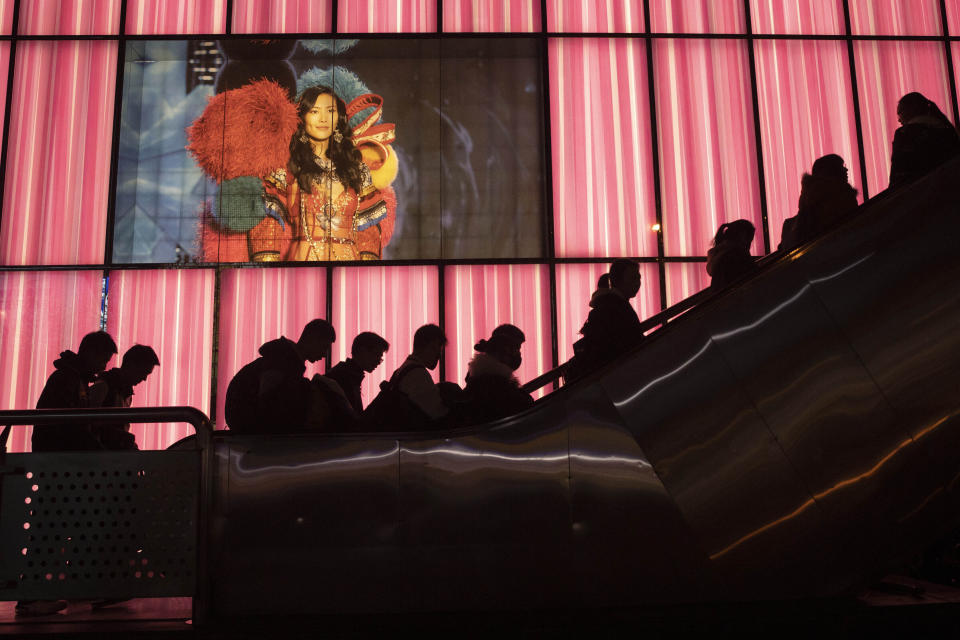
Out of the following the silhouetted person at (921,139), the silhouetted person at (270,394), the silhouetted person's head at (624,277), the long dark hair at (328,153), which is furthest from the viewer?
the long dark hair at (328,153)

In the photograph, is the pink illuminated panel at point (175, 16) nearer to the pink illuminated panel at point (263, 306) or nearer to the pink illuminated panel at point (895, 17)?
the pink illuminated panel at point (263, 306)

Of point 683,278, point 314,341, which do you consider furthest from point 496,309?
point 314,341

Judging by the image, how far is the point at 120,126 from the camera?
8828mm

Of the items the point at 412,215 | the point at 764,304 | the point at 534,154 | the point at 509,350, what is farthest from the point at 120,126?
the point at 764,304

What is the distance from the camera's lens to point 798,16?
30.9 feet

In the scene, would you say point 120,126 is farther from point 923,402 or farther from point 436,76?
point 923,402

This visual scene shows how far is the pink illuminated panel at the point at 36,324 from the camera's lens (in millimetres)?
8352

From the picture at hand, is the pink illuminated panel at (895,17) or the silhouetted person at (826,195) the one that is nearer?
the silhouetted person at (826,195)

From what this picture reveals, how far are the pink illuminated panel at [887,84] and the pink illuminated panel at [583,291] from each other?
278 centimetres

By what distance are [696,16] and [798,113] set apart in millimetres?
1638

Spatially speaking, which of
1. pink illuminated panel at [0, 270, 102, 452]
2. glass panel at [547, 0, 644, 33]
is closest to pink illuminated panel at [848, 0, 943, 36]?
glass panel at [547, 0, 644, 33]

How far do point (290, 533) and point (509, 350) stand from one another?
1.52 metres

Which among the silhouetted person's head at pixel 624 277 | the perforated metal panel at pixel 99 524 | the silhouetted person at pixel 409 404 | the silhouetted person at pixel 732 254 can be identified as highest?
the silhouetted person at pixel 732 254

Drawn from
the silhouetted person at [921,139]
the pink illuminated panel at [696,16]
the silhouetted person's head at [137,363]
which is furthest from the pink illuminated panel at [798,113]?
the silhouetted person's head at [137,363]
